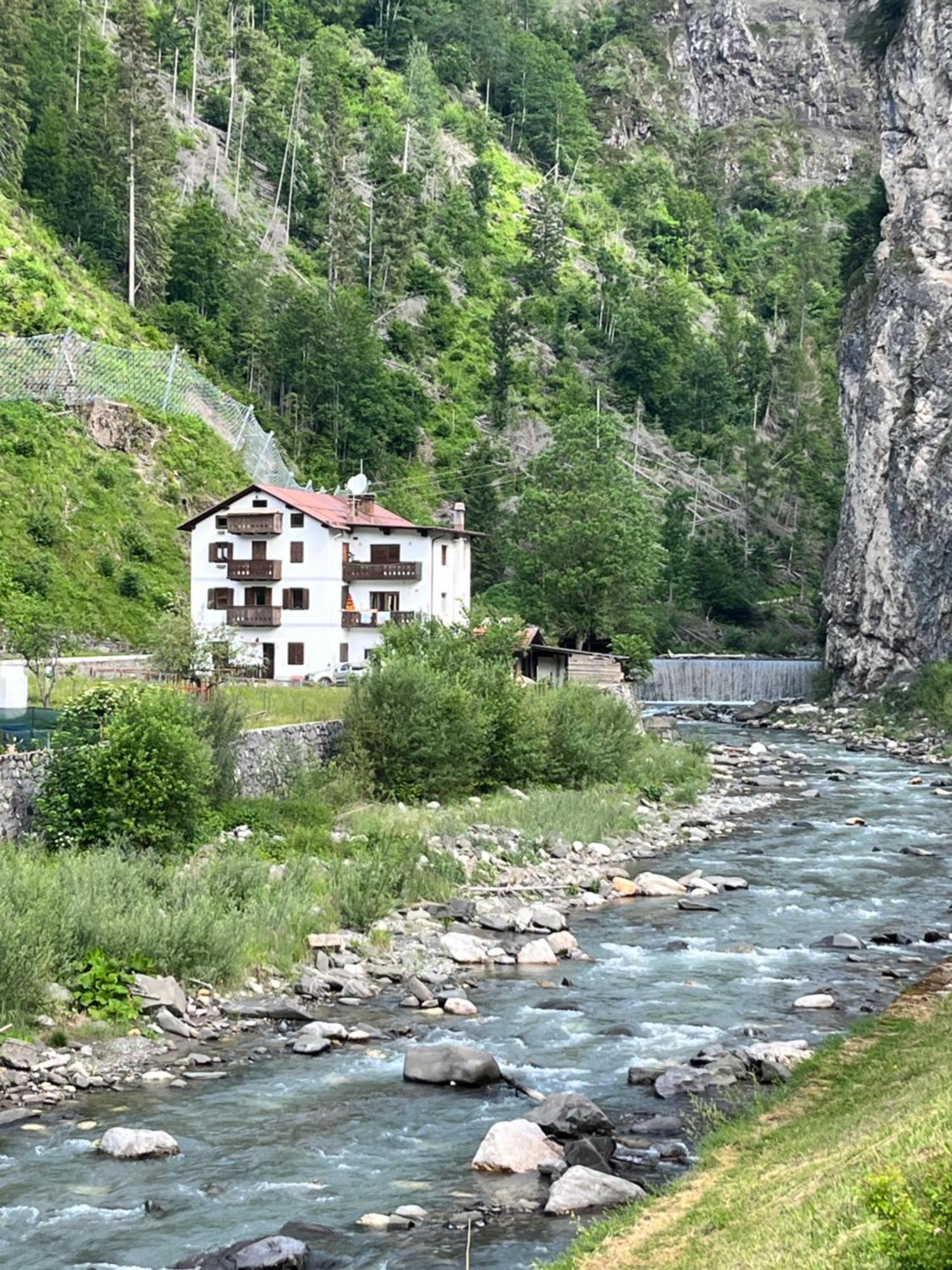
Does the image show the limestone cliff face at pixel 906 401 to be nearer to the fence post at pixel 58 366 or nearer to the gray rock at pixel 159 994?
the fence post at pixel 58 366

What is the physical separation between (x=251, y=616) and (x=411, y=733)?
21.8 m

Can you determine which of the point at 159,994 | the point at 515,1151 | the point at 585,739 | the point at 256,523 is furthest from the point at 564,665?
the point at 515,1151

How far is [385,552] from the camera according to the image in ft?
205

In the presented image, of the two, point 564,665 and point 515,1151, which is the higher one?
point 564,665

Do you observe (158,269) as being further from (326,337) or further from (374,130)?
(374,130)

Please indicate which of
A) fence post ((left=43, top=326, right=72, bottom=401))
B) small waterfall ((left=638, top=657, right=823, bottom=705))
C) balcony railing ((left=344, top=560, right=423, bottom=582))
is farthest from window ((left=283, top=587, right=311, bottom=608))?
small waterfall ((left=638, top=657, right=823, bottom=705))

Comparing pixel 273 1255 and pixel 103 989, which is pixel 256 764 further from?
pixel 273 1255

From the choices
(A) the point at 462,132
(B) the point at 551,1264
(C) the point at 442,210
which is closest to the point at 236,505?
(B) the point at 551,1264

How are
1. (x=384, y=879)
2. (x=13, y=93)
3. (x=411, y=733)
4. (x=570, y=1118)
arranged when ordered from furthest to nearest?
(x=13, y=93)
(x=411, y=733)
(x=384, y=879)
(x=570, y=1118)

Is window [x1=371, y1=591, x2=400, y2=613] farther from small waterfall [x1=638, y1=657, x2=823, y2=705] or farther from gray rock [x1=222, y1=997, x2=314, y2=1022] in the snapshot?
gray rock [x1=222, y1=997, x2=314, y2=1022]

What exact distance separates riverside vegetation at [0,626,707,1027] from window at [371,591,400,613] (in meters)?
14.6

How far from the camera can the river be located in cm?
1420

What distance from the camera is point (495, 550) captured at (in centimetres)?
9688

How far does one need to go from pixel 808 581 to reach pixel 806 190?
93590 mm
